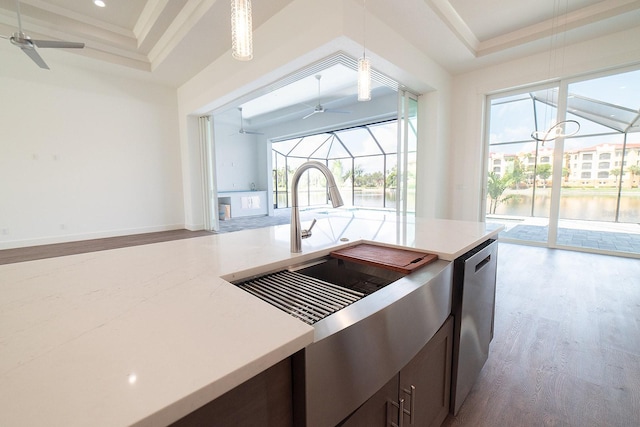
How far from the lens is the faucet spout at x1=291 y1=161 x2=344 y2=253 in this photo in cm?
116

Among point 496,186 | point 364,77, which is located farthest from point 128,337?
point 496,186

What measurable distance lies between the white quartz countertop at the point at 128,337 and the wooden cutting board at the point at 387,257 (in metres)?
0.32

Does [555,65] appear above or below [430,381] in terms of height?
above

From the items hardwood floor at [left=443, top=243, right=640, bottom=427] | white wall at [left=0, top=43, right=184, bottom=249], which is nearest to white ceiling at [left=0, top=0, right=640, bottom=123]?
white wall at [left=0, top=43, right=184, bottom=249]

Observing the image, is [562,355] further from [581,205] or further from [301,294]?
[581,205]

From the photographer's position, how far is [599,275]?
3260 mm

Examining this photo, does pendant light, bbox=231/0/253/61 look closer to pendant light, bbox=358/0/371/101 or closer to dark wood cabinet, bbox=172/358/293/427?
pendant light, bbox=358/0/371/101

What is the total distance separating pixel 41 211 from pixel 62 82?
229 centimetres

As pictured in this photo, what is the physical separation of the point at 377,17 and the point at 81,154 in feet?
18.2

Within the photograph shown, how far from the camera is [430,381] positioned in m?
1.11

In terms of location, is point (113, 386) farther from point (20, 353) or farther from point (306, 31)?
point (306, 31)

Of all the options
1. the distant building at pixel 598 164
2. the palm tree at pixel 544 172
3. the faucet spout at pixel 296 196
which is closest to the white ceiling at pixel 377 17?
the distant building at pixel 598 164

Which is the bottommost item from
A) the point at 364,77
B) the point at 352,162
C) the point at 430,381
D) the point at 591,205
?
the point at 430,381

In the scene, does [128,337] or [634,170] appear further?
[634,170]
